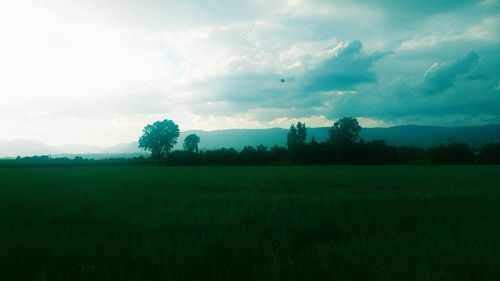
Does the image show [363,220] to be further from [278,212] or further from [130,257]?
[130,257]

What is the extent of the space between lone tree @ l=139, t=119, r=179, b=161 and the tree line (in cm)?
2295

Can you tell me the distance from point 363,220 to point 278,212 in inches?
102

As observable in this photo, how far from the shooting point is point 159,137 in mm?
111562

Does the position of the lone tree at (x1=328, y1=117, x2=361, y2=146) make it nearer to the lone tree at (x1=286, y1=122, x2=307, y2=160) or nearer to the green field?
the lone tree at (x1=286, y1=122, x2=307, y2=160)

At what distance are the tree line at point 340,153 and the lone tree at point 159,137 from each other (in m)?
23.0

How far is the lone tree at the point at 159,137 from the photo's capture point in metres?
111

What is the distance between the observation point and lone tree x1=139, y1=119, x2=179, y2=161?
111 meters

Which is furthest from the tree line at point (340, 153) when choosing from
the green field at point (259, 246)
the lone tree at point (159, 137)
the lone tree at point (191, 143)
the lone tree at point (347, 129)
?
the green field at point (259, 246)

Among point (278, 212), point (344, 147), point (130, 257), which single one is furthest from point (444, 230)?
point (344, 147)

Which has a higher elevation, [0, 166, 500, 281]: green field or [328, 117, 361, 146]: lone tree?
[328, 117, 361, 146]: lone tree

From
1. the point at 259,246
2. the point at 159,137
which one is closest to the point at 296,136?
the point at 159,137

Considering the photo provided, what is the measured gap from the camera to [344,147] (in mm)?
82750

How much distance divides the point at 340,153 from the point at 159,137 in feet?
202

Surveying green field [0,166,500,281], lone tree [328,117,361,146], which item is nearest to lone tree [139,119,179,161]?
lone tree [328,117,361,146]
